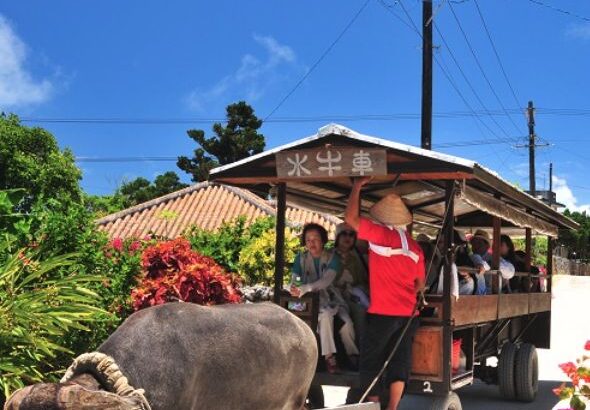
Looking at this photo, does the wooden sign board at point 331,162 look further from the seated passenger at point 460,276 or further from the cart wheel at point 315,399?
the cart wheel at point 315,399

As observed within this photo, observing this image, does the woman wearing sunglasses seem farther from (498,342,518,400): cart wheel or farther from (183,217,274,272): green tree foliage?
(183,217,274,272): green tree foliage

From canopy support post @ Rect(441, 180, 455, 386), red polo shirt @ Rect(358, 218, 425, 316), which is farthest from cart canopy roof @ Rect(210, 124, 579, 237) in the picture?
red polo shirt @ Rect(358, 218, 425, 316)

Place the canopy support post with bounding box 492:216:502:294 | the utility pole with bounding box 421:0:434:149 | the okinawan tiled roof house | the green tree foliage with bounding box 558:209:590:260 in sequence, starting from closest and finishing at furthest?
the canopy support post with bounding box 492:216:502:294 → the utility pole with bounding box 421:0:434:149 → the okinawan tiled roof house → the green tree foliage with bounding box 558:209:590:260

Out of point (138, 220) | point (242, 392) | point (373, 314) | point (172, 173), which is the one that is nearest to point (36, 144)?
point (138, 220)

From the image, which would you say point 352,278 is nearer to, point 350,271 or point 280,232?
point 350,271

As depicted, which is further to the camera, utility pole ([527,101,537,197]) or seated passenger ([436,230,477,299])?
utility pole ([527,101,537,197])

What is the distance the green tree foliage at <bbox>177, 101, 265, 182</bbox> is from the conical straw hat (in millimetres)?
27789

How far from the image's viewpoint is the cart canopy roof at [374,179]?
557 centimetres

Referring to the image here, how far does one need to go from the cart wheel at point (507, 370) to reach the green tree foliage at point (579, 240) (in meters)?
50.3

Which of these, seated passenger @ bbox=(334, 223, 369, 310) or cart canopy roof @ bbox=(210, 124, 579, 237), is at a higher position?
cart canopy roof @ bbox=(210, 124, 579, 237)

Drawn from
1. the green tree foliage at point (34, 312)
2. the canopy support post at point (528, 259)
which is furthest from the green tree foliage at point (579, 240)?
the green tree foliage at point (34, 312)

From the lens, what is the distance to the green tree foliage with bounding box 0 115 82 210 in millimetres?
15664

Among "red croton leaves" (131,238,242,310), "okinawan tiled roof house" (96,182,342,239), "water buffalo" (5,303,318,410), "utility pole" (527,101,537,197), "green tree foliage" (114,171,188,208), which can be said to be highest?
"utility pole" (527,101,537,197)

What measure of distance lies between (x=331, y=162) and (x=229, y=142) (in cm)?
2828
